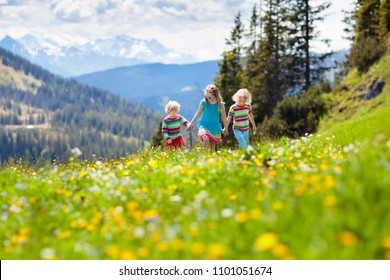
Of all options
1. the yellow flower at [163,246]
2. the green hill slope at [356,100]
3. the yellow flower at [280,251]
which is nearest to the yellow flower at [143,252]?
the yellow flower at [163,246]

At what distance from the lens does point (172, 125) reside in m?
14.0

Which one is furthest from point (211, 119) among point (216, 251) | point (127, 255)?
point (216, 251)

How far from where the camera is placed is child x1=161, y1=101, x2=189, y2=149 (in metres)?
13.9

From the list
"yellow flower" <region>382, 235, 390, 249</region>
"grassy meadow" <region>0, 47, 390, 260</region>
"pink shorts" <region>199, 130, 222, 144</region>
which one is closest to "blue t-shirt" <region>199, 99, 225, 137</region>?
"pink shorts" <region>199, 130, 222, 144</region>

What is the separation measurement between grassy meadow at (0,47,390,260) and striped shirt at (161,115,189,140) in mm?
6549

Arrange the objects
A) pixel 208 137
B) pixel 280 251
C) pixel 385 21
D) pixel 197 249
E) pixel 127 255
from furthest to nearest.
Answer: pixel 385 21, pixel 208 137, pixel 127 255, pixel 197 249, pixel 280 251

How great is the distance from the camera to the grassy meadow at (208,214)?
3.51 meters

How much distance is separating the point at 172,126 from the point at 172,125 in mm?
31

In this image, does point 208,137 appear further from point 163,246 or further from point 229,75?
point 229,75

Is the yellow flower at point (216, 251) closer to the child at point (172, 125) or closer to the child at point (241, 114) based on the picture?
the child at point (241, 114)

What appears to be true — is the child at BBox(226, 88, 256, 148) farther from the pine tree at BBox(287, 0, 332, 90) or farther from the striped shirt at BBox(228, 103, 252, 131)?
the pine tree at BBox(287, 0, 332, 90)

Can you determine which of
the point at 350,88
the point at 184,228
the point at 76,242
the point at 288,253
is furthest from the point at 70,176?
the point at 350,88

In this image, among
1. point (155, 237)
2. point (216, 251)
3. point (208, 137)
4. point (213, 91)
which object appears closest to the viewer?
point (216, 251)
